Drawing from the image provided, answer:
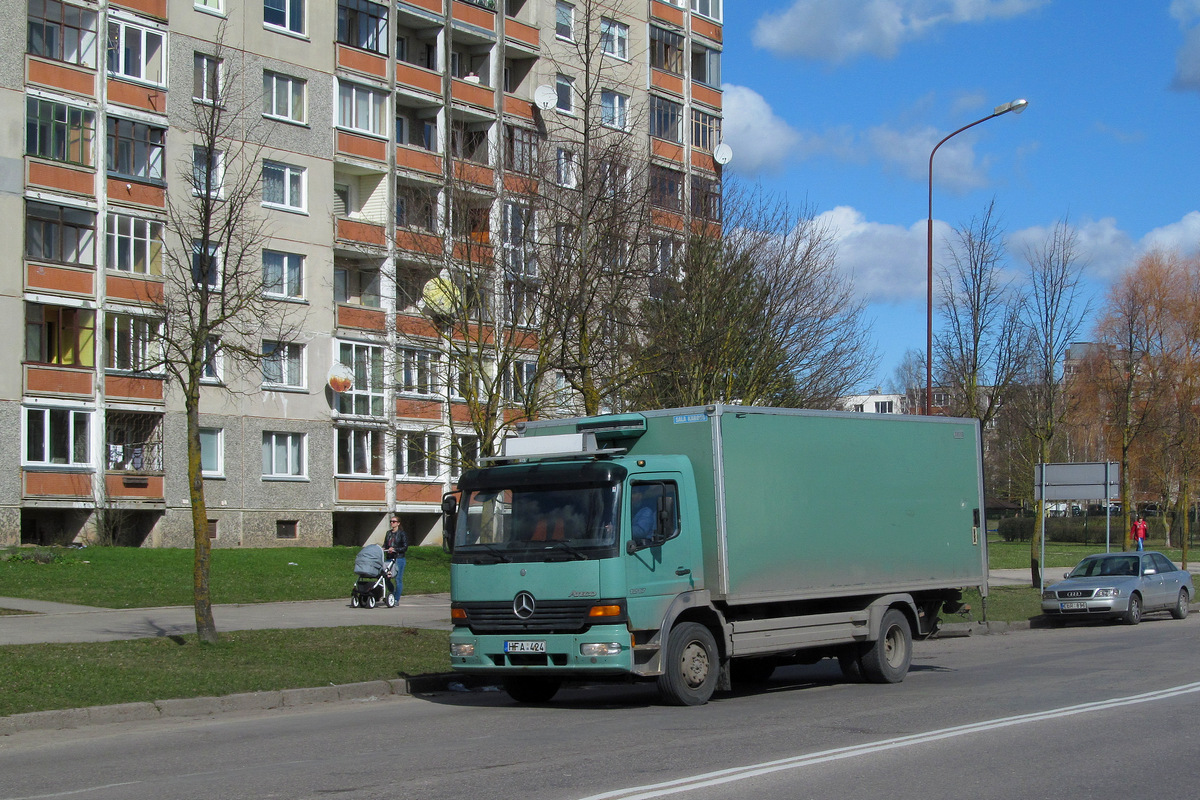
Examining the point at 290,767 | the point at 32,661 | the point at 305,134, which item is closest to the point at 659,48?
the point at 305,134

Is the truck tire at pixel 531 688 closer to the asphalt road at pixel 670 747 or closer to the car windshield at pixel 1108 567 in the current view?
the asphalt road at pixel 670 747

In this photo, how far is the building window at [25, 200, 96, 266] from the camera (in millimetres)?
36250

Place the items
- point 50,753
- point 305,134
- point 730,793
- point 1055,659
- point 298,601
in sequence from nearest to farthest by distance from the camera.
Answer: point 730,793 < point 50,753 < point 1055,659 < point 298,601 < point 305,134

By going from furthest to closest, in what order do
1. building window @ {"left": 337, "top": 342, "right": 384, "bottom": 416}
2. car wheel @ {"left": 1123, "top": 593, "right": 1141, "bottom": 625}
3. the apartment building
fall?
building window @ {"left": 337, "top": 342, "right": 384, "bottom": 416} < the apartment building < car wheel @ {"left": 1123, "top": 593, "right": 1141, "bottom": 625}

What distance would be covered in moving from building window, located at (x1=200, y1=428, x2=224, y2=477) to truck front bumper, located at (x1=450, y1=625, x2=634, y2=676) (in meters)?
29.2

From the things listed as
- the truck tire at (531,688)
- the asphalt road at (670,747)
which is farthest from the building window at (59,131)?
the truck tire at (531,688)

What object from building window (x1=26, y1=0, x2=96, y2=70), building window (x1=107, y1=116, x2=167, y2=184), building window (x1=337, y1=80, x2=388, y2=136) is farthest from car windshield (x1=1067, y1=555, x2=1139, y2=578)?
building window (x1=26, y1=0, x2=96, y2=70)

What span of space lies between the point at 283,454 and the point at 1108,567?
1040 inches

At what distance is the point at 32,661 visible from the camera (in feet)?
45.6

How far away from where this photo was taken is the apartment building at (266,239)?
35.7 meters

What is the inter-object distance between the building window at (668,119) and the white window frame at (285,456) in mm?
20725

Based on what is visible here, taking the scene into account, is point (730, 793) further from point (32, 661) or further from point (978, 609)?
point (978, 609)

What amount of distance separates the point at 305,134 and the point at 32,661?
31743 millimetres

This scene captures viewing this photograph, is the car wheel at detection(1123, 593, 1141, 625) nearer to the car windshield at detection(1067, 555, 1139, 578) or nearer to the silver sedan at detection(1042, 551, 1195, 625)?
the silver sedan at detection(1042, 551, 1195, 625)
